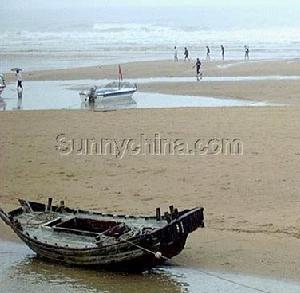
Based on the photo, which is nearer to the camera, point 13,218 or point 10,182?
point 13,218

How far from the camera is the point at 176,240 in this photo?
892cm

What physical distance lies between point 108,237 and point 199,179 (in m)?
4.75

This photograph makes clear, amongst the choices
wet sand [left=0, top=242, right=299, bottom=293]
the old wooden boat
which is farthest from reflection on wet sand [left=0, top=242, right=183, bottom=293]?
the old wooden boat

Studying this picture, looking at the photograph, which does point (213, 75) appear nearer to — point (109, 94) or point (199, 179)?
point (109, 94)

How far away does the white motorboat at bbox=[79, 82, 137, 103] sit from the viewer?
2623cm

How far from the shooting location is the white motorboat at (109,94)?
2623cm

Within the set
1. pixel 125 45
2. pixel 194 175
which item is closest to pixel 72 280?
pixel 194 175

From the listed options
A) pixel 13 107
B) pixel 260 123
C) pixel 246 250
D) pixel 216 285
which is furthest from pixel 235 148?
pixel 13 107

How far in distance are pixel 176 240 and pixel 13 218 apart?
2.43 meters

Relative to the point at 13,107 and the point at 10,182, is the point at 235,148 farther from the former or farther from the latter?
the point at 13,107

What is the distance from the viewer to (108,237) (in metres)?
9.12

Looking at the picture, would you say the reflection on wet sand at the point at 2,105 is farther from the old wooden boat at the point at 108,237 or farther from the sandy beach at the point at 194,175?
the old wooden boat at the point at 108,237

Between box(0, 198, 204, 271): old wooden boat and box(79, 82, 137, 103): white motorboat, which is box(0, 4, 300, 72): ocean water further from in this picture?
box(0, 198, 204, 271): old wooden boat

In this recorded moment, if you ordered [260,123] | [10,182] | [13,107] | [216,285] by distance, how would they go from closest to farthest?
[216,285], [10,182], [260,123], [13,107]
